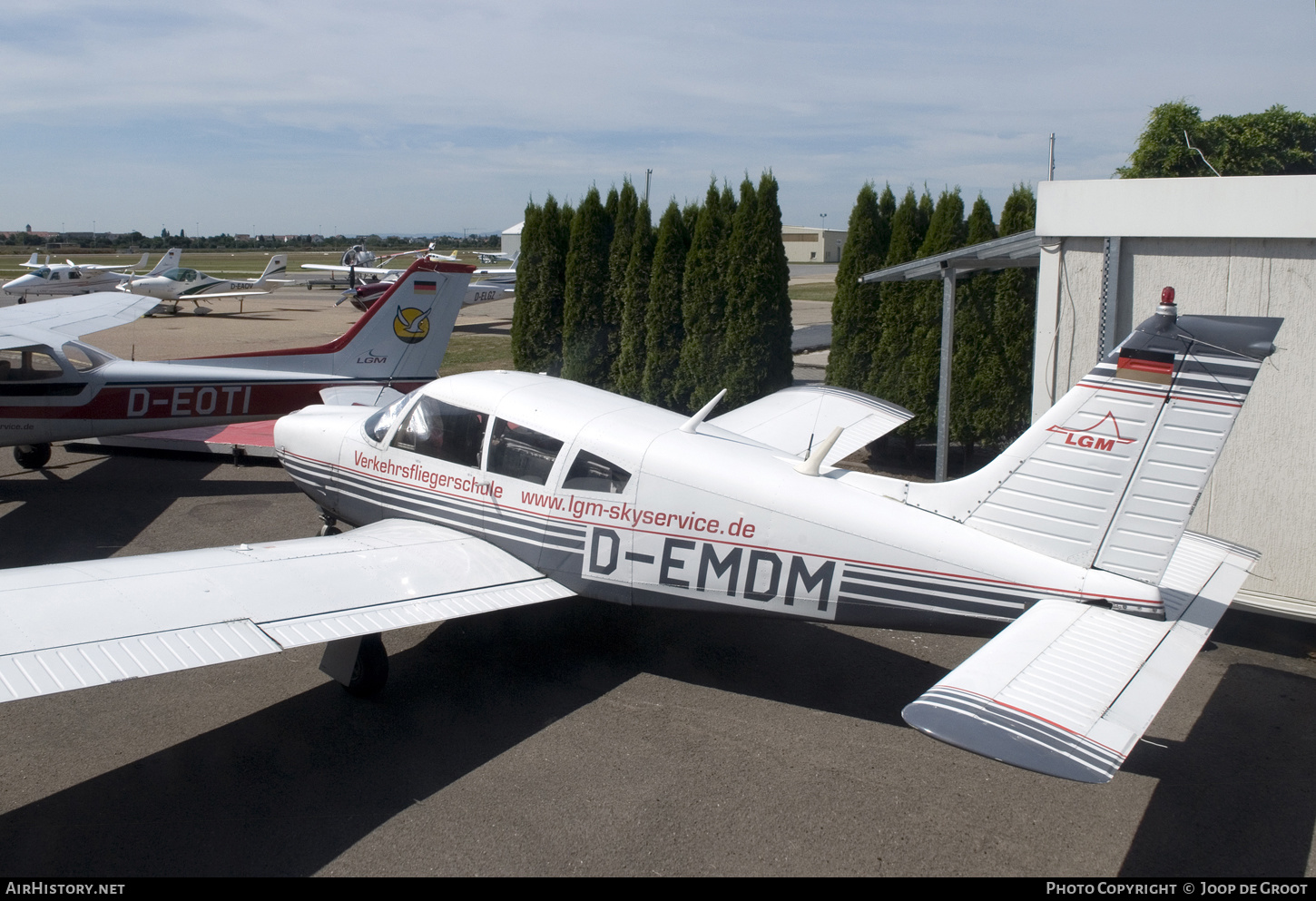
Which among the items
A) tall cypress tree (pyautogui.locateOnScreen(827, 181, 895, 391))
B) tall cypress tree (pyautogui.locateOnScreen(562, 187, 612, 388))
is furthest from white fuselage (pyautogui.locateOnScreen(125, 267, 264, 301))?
tall cypress tree (pyautogui.locateOnScreen(827, 181, 895, 391))

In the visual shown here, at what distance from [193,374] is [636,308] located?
218 inches

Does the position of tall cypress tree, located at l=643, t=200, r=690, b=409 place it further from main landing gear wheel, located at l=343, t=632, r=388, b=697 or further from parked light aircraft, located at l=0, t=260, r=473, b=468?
main landing gear wheel, located at l=343, t=632, r=388, b=697

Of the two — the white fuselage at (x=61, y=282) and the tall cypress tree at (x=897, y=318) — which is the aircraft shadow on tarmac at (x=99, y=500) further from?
the white fuselage at (x=61, y=282)

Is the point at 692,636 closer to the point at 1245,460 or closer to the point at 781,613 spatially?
the point at 781,613

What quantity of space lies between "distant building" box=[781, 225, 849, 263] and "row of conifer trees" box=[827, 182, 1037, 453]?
7614 centimetres

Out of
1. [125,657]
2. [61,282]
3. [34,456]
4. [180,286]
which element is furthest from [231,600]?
[61,282]

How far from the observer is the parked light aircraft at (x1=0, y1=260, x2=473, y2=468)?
9.80m

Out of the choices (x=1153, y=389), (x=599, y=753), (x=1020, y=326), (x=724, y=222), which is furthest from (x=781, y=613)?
(x=724, y=222)

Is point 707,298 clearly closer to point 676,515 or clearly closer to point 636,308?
point 636,308

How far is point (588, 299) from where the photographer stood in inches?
533

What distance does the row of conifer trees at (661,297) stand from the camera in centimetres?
1151

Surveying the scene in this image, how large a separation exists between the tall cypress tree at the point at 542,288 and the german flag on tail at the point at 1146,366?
10784 millimetres

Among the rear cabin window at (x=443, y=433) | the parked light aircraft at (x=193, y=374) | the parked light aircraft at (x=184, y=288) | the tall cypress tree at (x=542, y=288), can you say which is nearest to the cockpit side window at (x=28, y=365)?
the parked light aircraft at (x=193, y=374)

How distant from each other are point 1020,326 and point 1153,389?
20.1 ft
